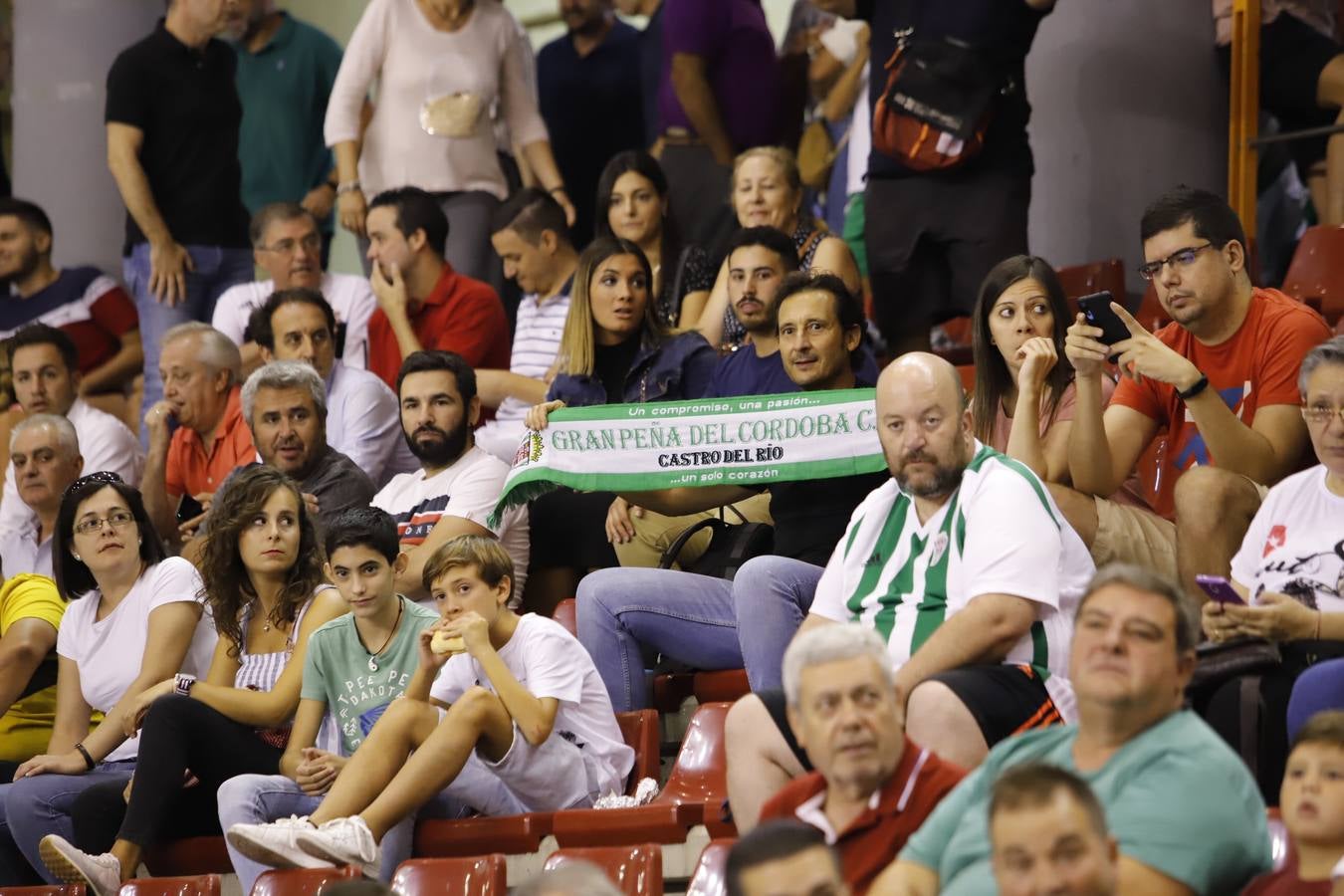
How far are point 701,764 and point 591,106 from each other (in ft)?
14.9

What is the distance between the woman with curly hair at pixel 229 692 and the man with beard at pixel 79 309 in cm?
291

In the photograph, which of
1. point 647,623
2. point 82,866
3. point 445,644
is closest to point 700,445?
point 647,623

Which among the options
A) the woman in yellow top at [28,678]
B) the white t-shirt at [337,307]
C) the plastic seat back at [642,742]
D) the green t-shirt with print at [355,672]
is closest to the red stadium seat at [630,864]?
the plastic seat back at [642,742]

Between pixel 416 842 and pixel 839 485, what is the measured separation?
144 cm

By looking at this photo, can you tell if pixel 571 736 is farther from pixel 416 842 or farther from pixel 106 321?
pixel 106 321

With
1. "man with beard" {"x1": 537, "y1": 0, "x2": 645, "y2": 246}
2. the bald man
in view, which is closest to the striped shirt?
"man with beard" {"x1": 537, "y1": 0, "x2": 645, "y2": 246}

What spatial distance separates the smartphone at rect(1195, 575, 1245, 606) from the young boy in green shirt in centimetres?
208

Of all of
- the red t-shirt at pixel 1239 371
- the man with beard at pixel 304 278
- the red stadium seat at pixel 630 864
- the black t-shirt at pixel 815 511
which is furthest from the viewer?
the man with beard at pixel 304 278

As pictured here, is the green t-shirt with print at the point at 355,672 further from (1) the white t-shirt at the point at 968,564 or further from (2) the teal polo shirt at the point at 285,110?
(2) the teal polo shirt at the point at 285,110

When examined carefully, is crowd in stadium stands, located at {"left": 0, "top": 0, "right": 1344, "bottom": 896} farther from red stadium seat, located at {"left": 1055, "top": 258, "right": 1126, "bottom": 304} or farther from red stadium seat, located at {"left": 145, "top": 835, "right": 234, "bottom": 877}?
red stadium seat, located at {"left": 1055, "top": 258, "right": 1126, "bottom": 304}

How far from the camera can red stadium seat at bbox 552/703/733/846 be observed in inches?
183

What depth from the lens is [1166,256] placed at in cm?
480

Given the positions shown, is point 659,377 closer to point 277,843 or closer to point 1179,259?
point 1179,259

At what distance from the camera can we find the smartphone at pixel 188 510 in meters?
6.89
